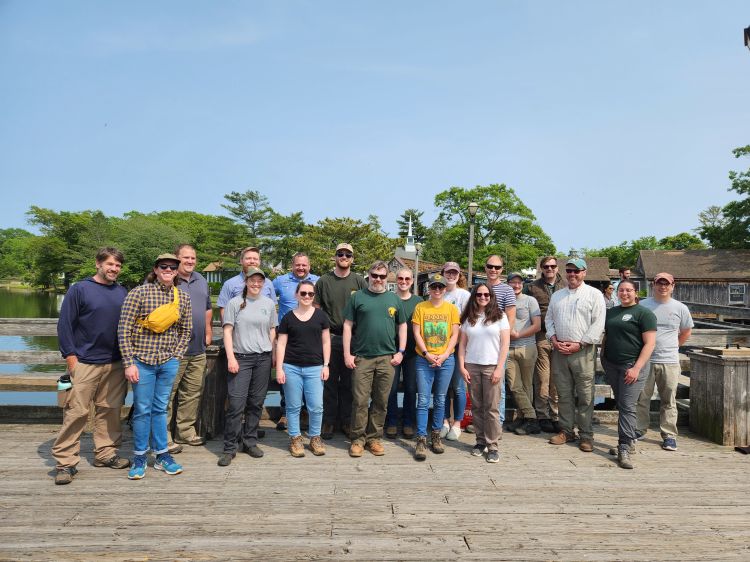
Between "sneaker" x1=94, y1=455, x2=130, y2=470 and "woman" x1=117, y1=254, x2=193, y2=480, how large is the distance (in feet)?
0.48

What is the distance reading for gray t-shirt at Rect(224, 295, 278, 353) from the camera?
4723 millimetres

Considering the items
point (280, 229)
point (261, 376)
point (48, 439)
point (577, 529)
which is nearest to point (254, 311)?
point (261, 376)

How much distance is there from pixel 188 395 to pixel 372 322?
6.35ft

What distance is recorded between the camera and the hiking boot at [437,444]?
15.8ft

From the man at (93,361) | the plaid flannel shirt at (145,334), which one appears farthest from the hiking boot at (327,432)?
the man at (93,361)

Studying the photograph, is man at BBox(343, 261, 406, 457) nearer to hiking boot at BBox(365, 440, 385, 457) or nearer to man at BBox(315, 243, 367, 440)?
hiking boot at BBox(365, 440, 385, 457)

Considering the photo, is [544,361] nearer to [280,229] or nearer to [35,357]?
[35,357]

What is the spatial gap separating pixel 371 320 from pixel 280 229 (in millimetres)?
48912

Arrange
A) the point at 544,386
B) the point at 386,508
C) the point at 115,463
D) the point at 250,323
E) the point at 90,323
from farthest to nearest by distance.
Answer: the point at 544,386, the point at 250,323, the point at 115,463, the point at 90,323, the point at 386,508

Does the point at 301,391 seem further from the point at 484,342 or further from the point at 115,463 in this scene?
the point at 484,342

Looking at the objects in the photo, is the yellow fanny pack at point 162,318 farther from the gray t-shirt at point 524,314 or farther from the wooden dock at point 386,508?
the gray t-shirt at point 524,314

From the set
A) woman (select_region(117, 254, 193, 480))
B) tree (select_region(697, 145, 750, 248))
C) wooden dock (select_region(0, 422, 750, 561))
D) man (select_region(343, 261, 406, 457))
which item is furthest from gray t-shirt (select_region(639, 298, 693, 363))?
tree (select_region(697, 145, 750, 248))

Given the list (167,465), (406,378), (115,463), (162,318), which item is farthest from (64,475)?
Answer: (406,378)

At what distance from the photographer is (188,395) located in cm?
493
